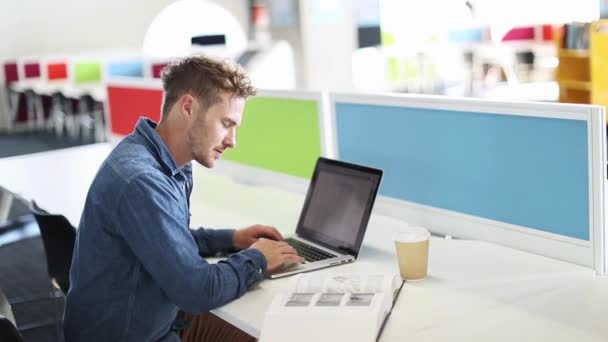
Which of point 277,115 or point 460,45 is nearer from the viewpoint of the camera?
point 277,115

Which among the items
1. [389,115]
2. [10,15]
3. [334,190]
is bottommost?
[334,190]

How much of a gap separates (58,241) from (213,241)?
583 mm

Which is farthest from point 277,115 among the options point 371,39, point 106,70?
point 371,39

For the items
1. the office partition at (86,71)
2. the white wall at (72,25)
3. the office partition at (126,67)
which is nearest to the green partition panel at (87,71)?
the office partition at (86,71)

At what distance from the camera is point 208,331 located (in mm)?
2242

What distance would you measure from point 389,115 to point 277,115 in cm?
67

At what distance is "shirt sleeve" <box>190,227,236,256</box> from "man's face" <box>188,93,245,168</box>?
0.38 metres

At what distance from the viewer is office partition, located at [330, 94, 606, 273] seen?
1.87 metres

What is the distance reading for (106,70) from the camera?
8.53 meters

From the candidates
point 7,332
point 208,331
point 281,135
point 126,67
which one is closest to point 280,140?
point 281,135

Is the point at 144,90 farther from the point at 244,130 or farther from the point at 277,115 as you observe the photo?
the point at 277,115

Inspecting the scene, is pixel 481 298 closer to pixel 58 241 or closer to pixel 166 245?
pixel 166 245

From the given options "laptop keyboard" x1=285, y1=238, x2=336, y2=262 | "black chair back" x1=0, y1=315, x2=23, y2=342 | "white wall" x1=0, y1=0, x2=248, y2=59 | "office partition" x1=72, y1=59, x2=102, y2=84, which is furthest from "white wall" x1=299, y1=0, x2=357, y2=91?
"black chair back" x1=0, y1=315, x2=23, y2=342

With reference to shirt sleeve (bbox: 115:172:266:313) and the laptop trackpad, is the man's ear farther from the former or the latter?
the laptop trackpad
